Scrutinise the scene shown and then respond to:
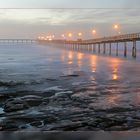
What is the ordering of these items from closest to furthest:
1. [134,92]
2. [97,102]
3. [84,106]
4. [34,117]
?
[34,117] < [84,106] < [97,102] < [134,92]

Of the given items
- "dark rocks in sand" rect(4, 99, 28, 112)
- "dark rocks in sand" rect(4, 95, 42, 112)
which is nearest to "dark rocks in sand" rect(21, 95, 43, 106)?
"dark rocks in sand" rect(4, 95, 42, 112)

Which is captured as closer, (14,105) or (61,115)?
(61,115)

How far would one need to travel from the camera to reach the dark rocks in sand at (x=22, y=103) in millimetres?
13863

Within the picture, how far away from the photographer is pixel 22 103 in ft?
48.9

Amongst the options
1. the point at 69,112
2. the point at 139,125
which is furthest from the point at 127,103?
the point at 139,125

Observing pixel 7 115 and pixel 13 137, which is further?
pixel 7 115

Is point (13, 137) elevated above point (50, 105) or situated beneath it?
elevated above

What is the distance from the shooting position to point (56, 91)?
62.4 ft

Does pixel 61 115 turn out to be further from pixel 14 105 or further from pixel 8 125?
pixel 14 105

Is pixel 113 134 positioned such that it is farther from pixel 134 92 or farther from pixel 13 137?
pixel 134 92

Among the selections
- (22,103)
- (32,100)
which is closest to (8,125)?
(22,103)

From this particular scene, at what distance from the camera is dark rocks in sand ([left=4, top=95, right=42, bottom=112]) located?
1386 cm

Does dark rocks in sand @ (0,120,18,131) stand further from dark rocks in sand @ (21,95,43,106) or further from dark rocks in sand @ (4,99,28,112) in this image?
dark rocks in sand @ (21,95,43,106)

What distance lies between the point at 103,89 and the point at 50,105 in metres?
6.36
